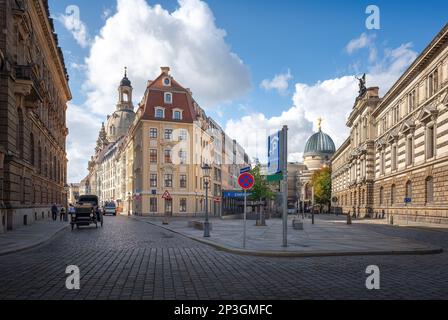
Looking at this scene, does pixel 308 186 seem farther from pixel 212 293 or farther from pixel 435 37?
pixel 212 293

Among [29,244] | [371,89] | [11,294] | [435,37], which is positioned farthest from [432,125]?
[11,294]

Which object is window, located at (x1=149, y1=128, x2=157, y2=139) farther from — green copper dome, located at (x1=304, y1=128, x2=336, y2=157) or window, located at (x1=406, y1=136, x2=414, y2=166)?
green copper dome, located at (x1=304, y1=128, x2=336, y2=157)

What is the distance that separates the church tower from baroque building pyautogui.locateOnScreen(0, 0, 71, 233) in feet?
→ 263

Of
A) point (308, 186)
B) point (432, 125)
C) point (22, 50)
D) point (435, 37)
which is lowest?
point (308, 186)

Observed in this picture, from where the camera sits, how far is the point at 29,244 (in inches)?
626

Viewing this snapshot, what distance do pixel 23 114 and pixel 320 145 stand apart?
110 m

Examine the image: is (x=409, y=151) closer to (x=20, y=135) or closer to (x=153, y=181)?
(x=153, y=181)

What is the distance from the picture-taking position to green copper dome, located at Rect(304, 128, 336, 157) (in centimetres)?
12850

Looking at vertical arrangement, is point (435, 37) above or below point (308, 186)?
above

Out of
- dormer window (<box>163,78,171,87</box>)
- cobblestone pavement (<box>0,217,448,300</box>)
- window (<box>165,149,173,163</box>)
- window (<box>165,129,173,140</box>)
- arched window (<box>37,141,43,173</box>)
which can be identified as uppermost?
dormer window (<box>163,78,171,87</box>)

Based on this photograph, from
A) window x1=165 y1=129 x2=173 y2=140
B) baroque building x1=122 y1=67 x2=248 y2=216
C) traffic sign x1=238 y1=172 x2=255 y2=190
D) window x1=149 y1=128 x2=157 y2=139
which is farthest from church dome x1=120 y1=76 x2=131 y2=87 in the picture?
traffic sign x1=238 y1=172 x2=255 y2=190

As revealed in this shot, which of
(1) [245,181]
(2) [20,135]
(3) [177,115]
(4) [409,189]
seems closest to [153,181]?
(3) [177,115]
